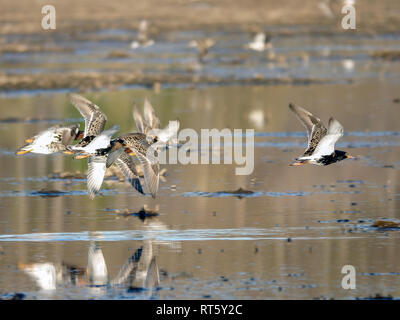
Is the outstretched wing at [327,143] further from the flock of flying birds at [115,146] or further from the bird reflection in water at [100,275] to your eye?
the bird reflection in water at [100,275]

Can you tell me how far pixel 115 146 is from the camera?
15352mm

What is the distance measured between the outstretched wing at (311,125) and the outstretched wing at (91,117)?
2844mm

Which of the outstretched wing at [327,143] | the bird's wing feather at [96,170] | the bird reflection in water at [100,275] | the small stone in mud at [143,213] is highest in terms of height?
the outstretched wing at [327,143]

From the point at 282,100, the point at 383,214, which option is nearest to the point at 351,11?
the point at 282,100

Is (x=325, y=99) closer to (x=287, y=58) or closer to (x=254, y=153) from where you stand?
(x=254, y=153)

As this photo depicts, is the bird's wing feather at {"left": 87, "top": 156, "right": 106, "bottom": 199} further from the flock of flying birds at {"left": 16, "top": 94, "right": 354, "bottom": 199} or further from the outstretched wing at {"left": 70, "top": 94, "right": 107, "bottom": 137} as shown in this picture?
the outstretched wing at {"left": 70, "top": 94, "right": 107, "bottom": 137}

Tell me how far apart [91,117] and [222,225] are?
270cm

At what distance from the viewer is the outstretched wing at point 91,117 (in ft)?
50.3

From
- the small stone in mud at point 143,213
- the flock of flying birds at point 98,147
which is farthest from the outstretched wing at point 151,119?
the small stone in mud at point 143,213

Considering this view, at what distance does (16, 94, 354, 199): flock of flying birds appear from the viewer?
14.5m

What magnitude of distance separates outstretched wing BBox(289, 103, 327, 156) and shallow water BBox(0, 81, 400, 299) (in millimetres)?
1018

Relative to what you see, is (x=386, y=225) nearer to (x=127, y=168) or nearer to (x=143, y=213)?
(x=143, y=213)

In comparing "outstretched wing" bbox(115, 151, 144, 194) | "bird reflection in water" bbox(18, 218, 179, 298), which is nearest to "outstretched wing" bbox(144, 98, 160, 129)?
"outstretched wing" bbox(115, 151, 144, 194)
